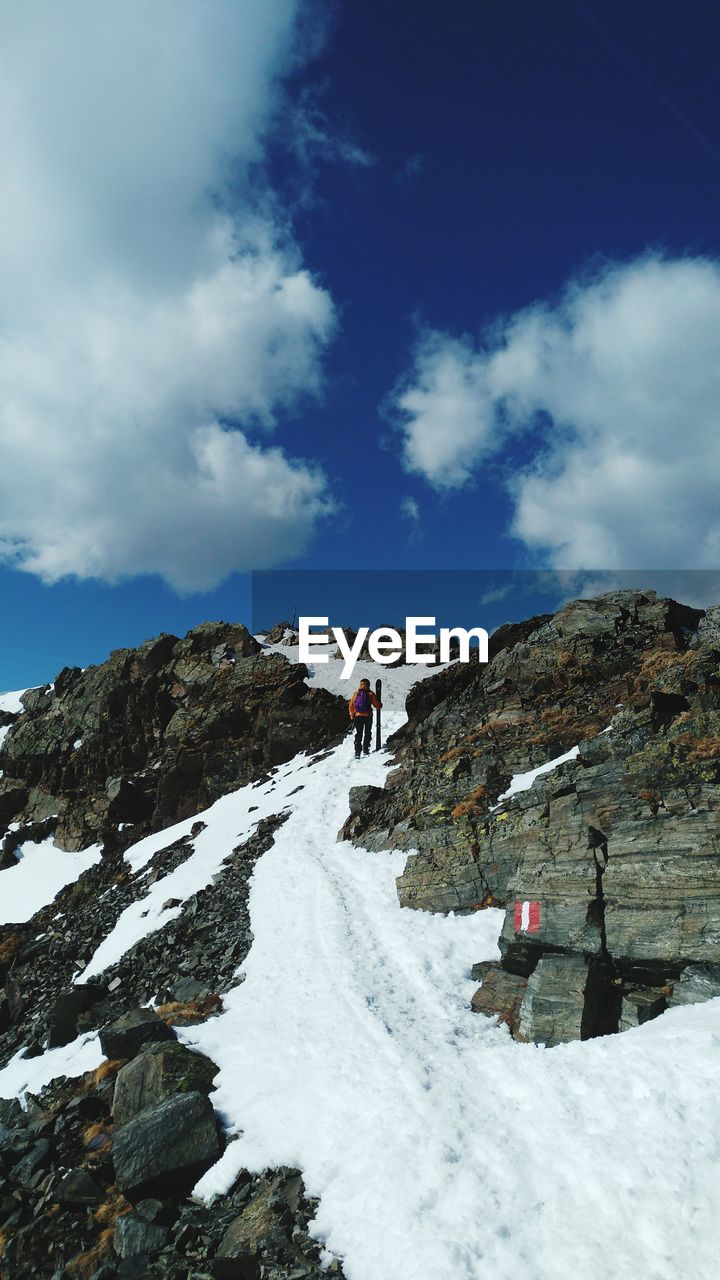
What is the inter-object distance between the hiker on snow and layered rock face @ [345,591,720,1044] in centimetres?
595

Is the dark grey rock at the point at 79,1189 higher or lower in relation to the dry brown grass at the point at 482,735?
lower

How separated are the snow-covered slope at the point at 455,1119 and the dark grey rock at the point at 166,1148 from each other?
0.32 metres

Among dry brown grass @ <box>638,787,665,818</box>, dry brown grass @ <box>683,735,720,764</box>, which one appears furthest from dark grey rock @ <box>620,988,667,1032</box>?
dry brown grass @ <box>683,735,720,764</box>

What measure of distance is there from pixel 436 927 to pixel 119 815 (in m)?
37.2

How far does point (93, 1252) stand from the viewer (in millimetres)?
7227

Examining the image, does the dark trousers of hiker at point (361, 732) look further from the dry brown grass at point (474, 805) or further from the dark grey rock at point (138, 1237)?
the dark grey rock at point (138, 1237)

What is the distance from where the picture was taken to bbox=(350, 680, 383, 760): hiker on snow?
106 feet

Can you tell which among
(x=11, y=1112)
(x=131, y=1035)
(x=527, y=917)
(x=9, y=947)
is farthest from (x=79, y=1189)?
(x=9, y=947)

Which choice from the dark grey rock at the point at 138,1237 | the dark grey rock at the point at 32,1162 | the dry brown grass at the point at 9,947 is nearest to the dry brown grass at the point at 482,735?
the dark grey rock at the point at 32,1162

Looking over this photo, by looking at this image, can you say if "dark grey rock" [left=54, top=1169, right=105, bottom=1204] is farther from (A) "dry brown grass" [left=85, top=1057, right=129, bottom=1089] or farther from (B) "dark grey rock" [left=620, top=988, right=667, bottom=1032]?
(B) "dark grey rock" [left=620, top=988, right=667, bottom=1032]

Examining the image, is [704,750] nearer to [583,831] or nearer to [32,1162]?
[583,831]

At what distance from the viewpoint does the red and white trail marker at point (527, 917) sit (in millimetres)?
11141

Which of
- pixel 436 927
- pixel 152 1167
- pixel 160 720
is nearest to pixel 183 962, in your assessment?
pixel 436 927

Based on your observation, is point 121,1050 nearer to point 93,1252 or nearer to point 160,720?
point 93,1252
